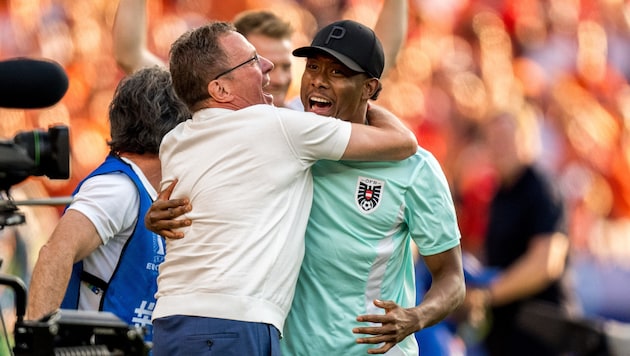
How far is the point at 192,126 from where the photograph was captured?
389 centimetres

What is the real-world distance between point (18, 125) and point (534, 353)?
3.32 m

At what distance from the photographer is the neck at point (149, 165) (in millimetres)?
4293

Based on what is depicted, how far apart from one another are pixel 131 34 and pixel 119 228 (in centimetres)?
132

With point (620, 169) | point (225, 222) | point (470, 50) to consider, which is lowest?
point (620, 169)

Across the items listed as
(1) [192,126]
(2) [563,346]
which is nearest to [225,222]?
(1) [192,126]

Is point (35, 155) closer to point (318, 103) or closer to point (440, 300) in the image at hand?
point (318, 103)

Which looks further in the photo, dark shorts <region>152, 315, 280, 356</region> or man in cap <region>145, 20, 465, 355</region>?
man in cap <region>145, 20, 465, 355</region>

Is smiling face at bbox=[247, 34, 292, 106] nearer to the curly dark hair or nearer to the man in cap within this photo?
the curly dark hair

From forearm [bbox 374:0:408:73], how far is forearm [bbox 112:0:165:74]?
0.88m

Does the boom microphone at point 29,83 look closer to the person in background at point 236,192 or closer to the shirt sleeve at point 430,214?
the person in background at point 236,192

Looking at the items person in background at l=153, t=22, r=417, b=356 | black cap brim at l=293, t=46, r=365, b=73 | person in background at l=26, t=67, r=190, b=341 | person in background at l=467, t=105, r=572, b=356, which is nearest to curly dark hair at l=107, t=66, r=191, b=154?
person in background at l=26, t=67, r=190, b=341

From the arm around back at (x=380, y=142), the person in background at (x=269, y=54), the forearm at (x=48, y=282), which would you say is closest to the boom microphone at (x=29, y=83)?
the forearm at (x=48, y=282)

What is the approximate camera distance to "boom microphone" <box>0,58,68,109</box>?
312cm

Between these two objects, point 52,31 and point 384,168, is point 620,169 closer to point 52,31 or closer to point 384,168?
point 52,31
